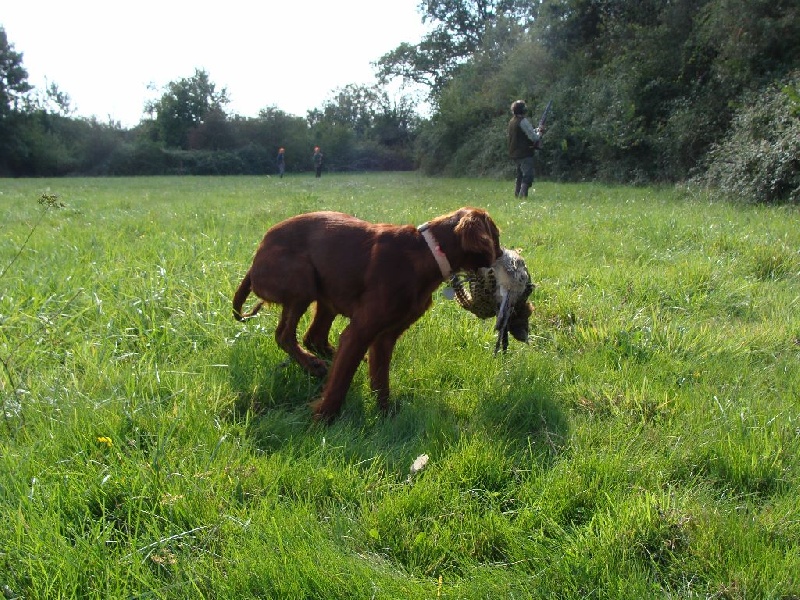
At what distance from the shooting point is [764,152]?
11398 millimetres

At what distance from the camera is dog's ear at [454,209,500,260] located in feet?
10.3

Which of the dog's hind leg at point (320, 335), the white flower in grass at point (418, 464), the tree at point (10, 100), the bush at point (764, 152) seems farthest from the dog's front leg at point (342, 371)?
the tree at point (10, 100)

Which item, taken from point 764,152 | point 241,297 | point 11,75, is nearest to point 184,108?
point 11,75

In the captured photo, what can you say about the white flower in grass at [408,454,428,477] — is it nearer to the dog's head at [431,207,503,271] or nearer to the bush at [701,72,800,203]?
the dog's head at [431,207,503,271]

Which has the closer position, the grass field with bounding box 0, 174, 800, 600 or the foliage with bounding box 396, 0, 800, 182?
the grass field with bounding box 0, 174, 800, 600

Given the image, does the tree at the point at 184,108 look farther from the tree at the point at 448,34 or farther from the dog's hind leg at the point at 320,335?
the dog's hind leg at the point at 320,335

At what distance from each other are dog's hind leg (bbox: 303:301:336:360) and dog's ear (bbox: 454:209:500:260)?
1158 mm

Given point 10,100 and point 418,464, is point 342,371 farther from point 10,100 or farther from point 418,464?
point 10,100

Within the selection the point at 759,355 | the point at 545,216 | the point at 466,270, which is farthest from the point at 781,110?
the point at 466,270

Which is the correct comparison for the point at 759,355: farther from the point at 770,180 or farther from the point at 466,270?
the point at 770,180

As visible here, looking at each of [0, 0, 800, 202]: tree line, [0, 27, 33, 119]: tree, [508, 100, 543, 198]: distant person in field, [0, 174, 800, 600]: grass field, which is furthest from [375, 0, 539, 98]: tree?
[0, 174, 800, 600]: grass field

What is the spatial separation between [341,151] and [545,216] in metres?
42.2

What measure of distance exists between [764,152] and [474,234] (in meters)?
10.6

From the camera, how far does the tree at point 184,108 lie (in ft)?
166
